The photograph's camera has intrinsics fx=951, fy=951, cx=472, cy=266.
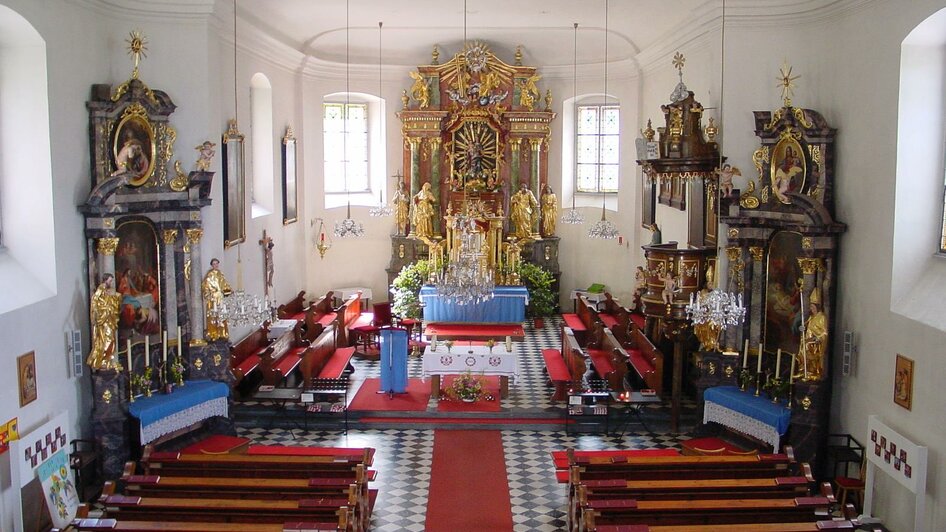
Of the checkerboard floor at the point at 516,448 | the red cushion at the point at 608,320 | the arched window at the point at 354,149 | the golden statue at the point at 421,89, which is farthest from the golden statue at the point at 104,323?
the golden statue at the point at 421,89

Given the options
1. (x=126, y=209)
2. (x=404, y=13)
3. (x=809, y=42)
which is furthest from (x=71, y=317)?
(x=809, y=42)

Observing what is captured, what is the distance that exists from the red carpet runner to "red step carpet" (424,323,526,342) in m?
4.82

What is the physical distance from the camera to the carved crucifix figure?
18484 millimetres

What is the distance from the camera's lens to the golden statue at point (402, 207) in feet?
76.4

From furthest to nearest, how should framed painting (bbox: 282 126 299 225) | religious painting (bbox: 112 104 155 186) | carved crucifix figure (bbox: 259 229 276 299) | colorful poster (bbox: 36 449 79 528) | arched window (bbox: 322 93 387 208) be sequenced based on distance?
arched window (bbox: 322 93 387 208)
framed painting (bbox: 282 126 299 225)
carved crucifix figure (bbox: 259 229 276 299)
religious painting (bbox: 112 104 155 186)
colorful poster (bbox: 36 449 79 528)

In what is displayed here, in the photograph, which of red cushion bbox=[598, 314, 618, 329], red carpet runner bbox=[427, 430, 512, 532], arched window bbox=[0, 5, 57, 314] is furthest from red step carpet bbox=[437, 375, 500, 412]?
arched window bbox=[0, 5, 57, 314]

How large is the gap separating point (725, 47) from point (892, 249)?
4339 mm

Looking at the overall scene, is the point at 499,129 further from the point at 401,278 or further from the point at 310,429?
the point at 310,429

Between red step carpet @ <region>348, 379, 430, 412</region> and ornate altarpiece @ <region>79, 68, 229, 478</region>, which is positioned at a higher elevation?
ornate altarpiece @ <region>79, 68, 229, 478</region>

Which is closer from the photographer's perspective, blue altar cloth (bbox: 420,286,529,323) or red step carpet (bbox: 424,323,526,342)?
red step carpet (bbox: 424,323,526,342)

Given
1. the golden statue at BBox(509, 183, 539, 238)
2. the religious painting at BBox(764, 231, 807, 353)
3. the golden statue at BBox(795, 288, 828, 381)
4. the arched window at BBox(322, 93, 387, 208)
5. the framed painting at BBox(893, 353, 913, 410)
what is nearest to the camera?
the framed painting at BBox(893, 353, 913, 410)

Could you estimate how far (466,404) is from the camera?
1614 cm

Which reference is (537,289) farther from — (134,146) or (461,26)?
(134,146)

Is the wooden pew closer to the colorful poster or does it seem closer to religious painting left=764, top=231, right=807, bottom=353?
religious painting left=764, top=231, right=807, bottom=353
